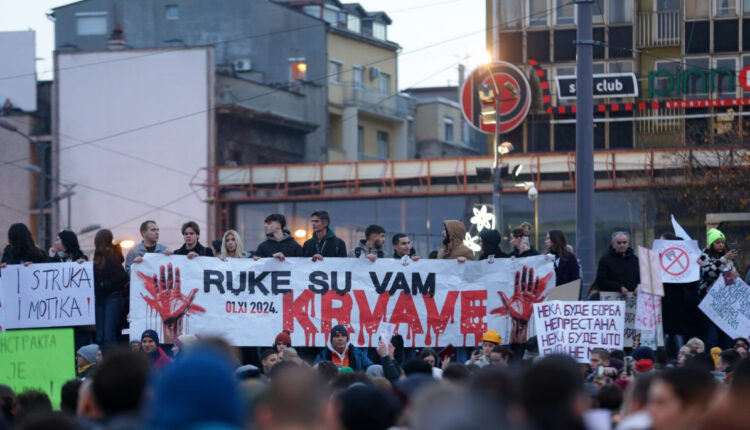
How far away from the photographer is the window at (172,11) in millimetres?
57062

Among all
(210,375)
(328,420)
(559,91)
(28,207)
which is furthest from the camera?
(28,207)

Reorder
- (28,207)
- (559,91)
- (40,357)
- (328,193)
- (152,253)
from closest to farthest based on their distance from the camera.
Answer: (40,357), (152,253), (559,91), (328,193), (28,207)

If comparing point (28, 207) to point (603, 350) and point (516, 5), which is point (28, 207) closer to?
point (516, 5)

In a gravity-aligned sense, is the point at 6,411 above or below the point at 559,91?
below

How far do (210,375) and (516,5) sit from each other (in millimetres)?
41864

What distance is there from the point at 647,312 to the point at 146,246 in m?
5.09

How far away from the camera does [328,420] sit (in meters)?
5.66

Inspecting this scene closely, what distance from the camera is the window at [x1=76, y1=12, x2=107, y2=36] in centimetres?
5703

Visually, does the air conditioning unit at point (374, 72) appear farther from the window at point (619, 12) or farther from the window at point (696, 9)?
the window at point (696, 9)

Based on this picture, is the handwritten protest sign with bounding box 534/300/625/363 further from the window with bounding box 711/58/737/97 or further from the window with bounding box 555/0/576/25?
the window with bounding box 555/0/576/25

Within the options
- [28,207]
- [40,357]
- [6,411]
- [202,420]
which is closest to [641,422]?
[202,420]

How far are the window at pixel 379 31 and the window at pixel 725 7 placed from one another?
24.7 m

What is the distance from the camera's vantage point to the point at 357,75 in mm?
62500

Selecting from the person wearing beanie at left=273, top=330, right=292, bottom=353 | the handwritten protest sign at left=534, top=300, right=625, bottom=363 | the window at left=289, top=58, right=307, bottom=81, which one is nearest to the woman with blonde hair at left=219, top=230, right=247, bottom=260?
the person wearing beanie at left=273, top=330, right=292, bottom=353
